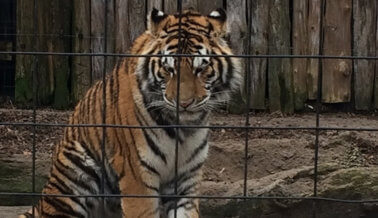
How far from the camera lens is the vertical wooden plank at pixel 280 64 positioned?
8250 millimetres

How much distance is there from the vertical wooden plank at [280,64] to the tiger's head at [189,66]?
324cm

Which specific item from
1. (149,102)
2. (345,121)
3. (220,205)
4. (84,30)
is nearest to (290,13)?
(345,121)


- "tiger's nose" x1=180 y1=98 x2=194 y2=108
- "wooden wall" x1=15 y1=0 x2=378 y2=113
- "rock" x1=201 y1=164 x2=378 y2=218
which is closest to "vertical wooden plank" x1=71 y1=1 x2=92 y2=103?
"wooden wall" x1=15 y1=0 x2=378 y2=113

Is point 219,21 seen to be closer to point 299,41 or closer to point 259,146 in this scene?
point 259,146

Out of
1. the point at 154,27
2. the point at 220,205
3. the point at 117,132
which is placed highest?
the point at 154,27

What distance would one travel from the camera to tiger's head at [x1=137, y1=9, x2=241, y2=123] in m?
4.77

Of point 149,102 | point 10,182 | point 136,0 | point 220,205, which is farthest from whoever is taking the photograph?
point 136,0

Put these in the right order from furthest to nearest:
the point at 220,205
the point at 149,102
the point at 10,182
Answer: the point at 10,182
the point at 220,205
the point at 149,102

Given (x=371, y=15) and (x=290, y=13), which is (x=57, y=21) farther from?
(x=371, y=15)

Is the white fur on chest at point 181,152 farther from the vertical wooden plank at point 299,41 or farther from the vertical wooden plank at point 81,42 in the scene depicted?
the vertical wooden plank at point 299,41

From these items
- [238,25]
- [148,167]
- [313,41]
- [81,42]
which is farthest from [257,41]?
[148,167]

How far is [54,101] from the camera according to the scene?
27.4ft

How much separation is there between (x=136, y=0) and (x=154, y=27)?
3.23 m

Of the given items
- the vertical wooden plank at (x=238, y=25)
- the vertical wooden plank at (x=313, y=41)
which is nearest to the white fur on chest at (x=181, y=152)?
the vertical wooden plank at (x=238, y=25)
